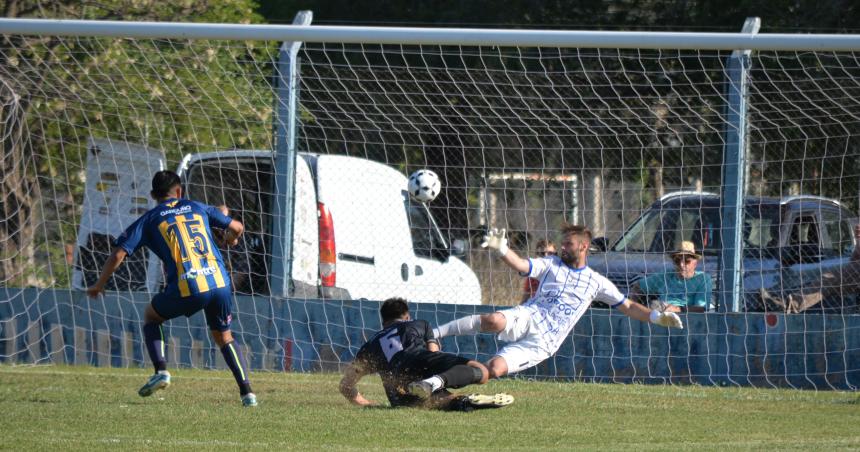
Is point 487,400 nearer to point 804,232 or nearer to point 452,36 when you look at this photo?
point 452,36

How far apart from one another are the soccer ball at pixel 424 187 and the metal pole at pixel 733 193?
2944 millimetres

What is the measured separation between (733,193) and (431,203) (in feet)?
13.6

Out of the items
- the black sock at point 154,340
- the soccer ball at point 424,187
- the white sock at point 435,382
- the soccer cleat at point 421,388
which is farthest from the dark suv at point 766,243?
the black sock at point 154,340

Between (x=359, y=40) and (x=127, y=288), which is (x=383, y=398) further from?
(x=127, y=288)

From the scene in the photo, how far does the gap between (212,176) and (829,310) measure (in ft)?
20.9

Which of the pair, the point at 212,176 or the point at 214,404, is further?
the point at 212,176

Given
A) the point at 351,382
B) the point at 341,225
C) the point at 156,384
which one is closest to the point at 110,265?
the point at 156,384

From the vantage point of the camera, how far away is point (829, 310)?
11133 millimetres

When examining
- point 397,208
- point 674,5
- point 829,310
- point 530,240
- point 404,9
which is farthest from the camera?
point 404,9

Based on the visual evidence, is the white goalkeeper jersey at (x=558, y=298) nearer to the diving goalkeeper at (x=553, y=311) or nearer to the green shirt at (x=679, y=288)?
the diving goalkeeper at (x=553, y=311)

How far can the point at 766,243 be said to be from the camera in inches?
448

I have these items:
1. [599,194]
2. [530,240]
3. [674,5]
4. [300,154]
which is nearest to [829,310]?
[599,194]

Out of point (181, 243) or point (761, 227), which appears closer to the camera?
point (181, 243)

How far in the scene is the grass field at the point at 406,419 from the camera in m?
6.82
